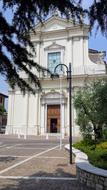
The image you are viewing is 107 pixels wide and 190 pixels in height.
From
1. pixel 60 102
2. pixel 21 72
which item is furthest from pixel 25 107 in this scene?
pixel 21 72

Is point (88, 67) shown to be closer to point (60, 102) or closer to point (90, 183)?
point (60, 102)

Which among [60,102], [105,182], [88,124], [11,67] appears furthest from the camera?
[60,102]

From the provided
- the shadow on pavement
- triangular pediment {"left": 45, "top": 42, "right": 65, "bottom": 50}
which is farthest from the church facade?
the shadow on pavement

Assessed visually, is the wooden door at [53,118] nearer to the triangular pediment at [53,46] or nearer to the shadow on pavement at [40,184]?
the triangular pediment at [53,46]

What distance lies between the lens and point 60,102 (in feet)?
141

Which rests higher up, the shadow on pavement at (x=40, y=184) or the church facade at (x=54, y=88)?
the church facade at (x=54, y=88)

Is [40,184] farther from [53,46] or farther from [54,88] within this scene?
[53,46]

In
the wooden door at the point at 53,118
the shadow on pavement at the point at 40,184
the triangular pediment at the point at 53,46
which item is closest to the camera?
the shadow on pavement at the point at 40,184

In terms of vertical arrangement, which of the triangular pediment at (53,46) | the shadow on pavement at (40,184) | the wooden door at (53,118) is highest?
the triangular pediment at (53,46)

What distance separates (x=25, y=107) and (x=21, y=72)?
134ft

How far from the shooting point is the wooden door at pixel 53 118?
44.6m

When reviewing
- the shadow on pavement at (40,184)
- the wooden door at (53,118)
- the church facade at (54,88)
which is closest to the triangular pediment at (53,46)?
the church facade at (54,88)

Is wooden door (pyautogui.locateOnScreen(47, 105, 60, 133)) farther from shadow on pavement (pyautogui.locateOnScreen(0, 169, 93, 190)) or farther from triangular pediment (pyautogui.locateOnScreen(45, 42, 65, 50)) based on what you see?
shadow on pavement (pyautogui.locateOnScreen(0, 169, 93, 190))

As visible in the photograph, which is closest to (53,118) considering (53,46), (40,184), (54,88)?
(54,88)
